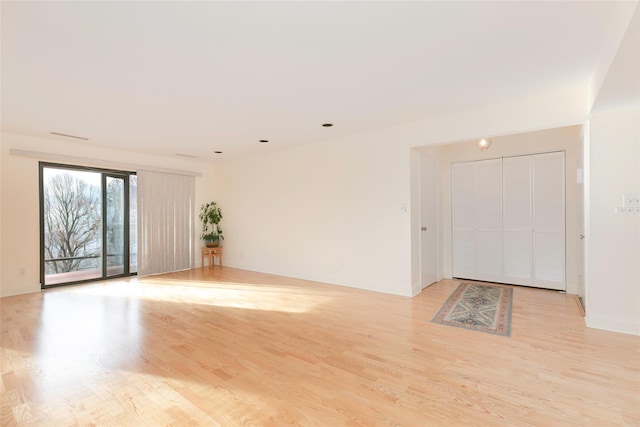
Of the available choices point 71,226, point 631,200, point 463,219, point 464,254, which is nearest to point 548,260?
point 464,254

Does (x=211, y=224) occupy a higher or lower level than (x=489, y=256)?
higher

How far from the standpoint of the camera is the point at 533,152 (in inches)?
190

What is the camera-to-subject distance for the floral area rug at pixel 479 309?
11.0 ft

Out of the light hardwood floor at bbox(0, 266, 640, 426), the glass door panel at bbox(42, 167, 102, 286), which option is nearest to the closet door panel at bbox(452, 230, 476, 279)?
the light hardwood floor at bbox(0, 266, 640, 426)

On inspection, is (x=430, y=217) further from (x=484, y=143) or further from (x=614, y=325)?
(x=614, y=325)

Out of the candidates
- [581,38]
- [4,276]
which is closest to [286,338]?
[581,38]

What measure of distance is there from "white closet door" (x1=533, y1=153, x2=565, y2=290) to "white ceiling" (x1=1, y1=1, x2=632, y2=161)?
1876 millimetres

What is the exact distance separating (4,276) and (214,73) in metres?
4.80

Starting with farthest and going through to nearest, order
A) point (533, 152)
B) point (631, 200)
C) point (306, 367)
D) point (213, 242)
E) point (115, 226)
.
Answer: point (213, 242) < point (115, 226) < point (533, 152) < point (631, 200) < point (306, 367)

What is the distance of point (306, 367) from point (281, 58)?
2527mm

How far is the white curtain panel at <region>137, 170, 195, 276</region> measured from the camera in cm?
620

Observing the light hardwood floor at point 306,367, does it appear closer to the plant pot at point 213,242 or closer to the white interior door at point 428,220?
the white interior door at point 428,220

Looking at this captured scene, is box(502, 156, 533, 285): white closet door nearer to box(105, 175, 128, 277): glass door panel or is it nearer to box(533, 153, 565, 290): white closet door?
box(533, 153, 565, 290): white closet door

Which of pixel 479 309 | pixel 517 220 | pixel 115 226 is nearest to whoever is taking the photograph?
pixel 479 309
